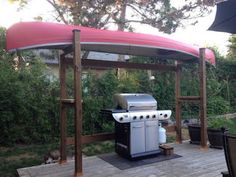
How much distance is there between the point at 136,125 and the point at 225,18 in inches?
87.3

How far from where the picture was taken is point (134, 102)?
15.0 feet

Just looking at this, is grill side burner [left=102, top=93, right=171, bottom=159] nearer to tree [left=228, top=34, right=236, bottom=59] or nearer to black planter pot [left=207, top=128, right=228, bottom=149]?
black planter pot [left=207, top=128, right=228, bottom=149]

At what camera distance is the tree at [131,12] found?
1023 centimetres

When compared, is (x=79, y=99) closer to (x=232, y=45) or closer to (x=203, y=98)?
(x=203, y=98)

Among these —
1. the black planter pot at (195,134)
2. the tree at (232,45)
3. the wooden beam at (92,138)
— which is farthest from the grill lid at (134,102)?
the tree at (232,45)

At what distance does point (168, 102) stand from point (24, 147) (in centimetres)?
457

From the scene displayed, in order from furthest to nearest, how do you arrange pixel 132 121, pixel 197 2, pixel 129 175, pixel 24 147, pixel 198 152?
pixel 197 2
pixel 24 147
pixel 198 152
pixel 132 121
pixel 129 175

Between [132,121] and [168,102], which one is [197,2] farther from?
[132,121]

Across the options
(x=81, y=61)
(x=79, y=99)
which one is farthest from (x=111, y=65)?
(x=79, y=99)

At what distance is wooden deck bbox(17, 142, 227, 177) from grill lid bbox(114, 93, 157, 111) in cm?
101

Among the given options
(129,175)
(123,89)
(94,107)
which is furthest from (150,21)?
(129,175)

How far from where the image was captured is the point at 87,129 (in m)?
6.70

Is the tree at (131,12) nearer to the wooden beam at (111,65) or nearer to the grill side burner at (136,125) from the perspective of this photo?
the wooden beam at (111,65)

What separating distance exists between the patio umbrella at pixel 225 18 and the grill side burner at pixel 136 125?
1.80 metres
